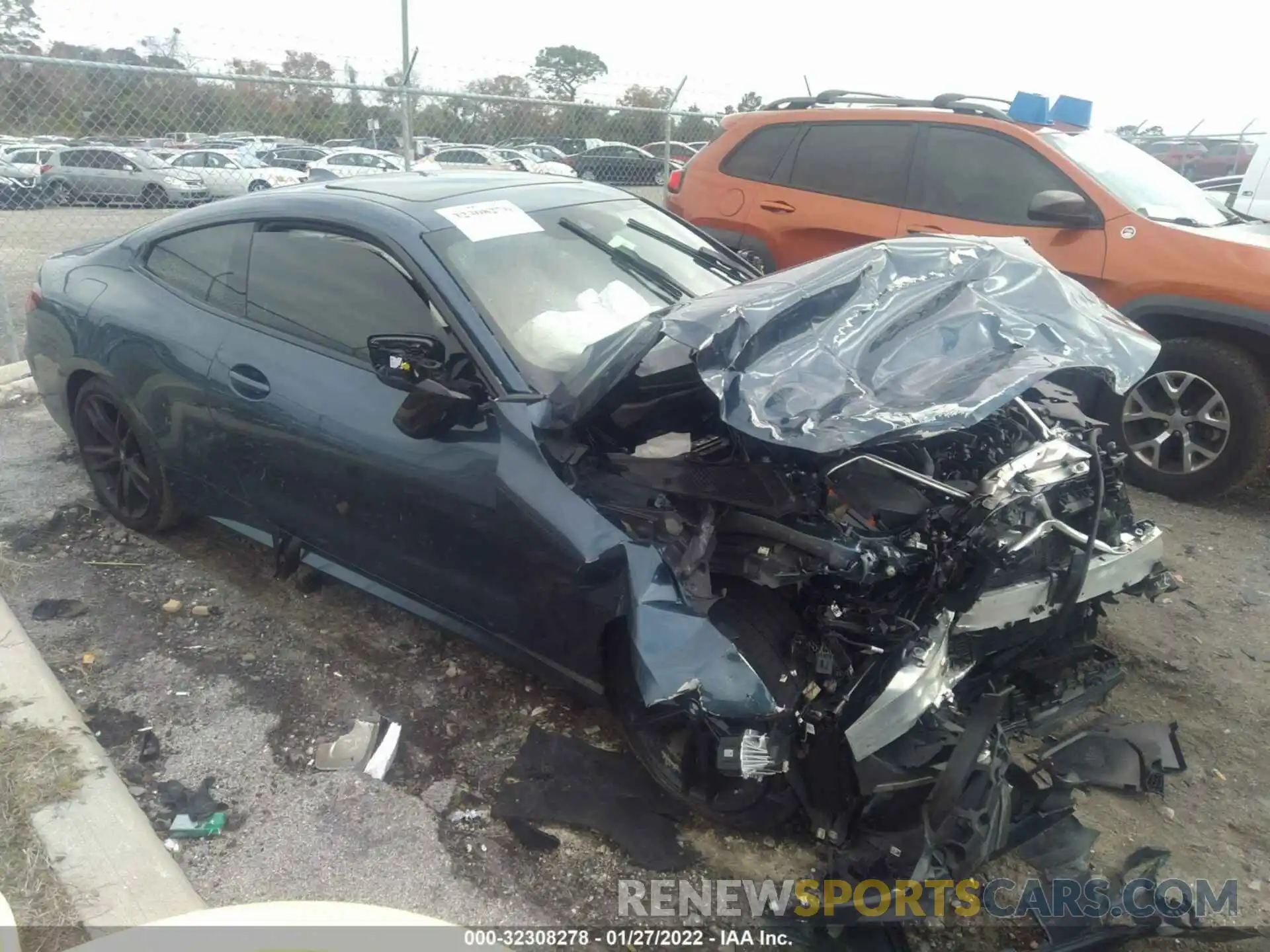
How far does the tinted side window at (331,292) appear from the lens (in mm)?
3104

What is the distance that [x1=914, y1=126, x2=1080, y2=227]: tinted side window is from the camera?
17.3ft

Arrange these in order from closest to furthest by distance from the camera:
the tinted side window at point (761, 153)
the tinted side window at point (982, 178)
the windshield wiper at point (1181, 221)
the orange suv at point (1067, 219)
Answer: the orange suv at point (1067, 219) → the windshield wiper at point (1181, 221) → the tinted side window at point (982, 178) → the tinted side window at point (761, 153)

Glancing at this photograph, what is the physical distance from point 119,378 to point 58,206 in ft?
14.6

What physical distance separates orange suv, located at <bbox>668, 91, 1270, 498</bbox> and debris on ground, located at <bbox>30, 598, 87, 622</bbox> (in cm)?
441

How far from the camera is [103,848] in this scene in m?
2.46

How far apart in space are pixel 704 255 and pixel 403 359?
1633mm

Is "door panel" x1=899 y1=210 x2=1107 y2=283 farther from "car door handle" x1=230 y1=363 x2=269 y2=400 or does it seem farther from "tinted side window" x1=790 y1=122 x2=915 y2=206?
"car door handle" x1=230 y1=363 x2=269 y2=400

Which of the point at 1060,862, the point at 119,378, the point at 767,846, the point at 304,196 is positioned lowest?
the point at 767,846

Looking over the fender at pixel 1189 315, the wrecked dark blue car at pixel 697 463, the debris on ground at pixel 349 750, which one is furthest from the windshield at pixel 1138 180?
the debris on ground at pixel 349 750

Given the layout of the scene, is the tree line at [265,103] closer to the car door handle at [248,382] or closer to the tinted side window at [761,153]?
the tinted side window at [761,153]

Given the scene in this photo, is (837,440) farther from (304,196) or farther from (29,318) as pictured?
(29,318)

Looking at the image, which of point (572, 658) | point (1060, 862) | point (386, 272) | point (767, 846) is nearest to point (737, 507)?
point (572, 658)

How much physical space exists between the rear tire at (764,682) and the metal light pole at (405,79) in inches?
242

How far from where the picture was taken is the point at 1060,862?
2.26 metres
